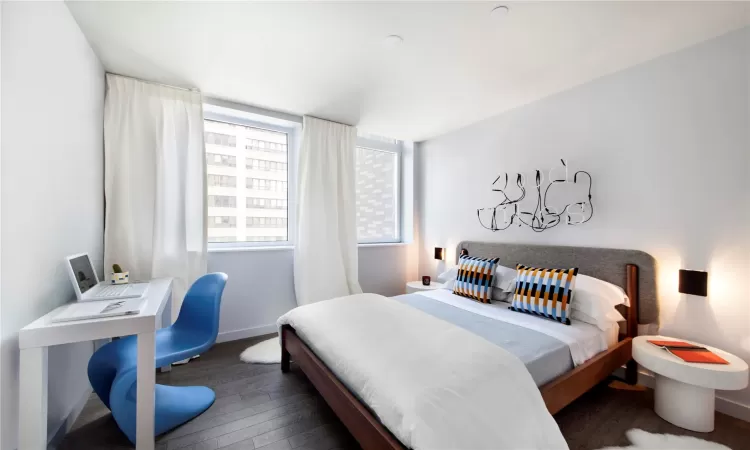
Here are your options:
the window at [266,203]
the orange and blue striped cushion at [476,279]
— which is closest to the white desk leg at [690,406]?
the orange and blue striped cushion at [476,279]

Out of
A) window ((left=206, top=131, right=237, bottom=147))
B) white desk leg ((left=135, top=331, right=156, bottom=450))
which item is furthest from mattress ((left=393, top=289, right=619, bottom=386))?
window ((left=206, top=131, right=237, bottom=147))

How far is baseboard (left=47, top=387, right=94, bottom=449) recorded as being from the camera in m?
1.51

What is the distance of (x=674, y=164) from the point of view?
6.79 ft

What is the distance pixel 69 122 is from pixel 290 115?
1943 mm

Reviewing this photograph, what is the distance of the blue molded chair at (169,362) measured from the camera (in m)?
1.57

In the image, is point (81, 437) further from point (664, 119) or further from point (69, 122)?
point (664, 119)

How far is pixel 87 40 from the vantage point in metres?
1.95

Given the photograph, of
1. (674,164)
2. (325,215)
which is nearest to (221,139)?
(325,215)

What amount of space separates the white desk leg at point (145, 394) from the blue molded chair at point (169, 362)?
177mm

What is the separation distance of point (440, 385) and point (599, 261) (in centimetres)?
206

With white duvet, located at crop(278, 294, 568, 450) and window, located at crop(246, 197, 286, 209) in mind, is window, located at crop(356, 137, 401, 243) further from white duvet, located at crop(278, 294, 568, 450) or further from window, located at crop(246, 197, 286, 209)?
white duvet, located at crop(278, 294, 568, 450)

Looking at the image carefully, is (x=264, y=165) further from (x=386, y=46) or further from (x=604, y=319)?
(x=604, y=319)

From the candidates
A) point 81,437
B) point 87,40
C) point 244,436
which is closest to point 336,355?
point 244,436

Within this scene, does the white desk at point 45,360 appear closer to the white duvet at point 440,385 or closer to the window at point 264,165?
the white duvet at point 440,385
